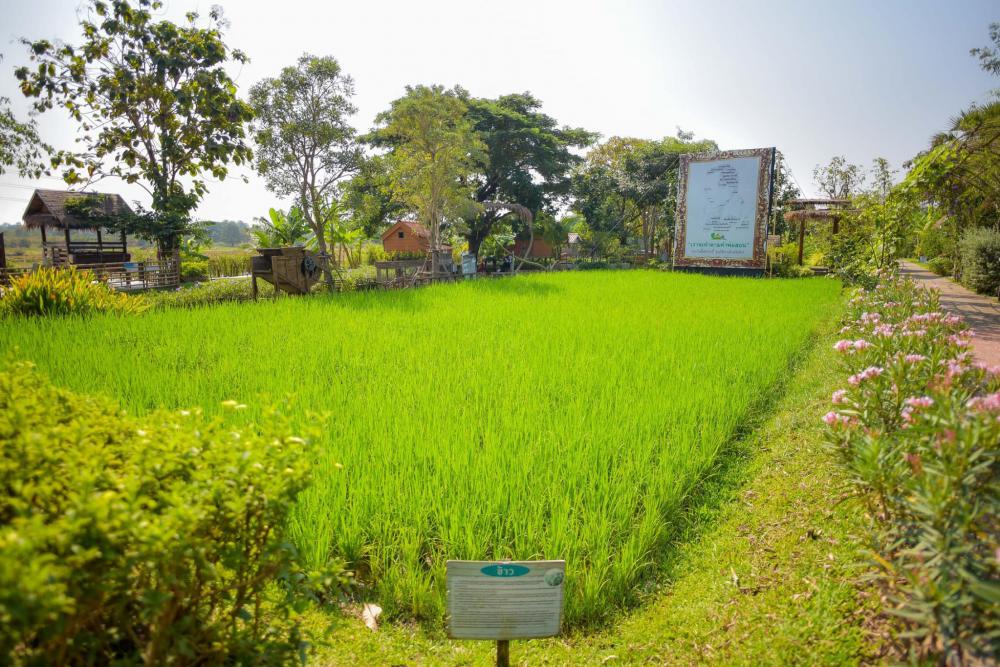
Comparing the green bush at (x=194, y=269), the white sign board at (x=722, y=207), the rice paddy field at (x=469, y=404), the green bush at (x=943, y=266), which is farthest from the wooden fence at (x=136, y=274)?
the green bush at (x=943, y=266)

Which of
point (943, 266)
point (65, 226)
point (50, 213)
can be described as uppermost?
point (50, 213)

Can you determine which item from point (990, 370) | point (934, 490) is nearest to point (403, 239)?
point (990, 370)

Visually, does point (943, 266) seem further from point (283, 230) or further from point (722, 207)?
point (283, 230)

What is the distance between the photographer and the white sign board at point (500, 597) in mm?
1666

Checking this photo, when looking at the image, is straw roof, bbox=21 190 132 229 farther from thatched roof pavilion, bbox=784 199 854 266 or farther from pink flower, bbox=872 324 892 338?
thatched roof pavilion, bbox=784 199 854 266

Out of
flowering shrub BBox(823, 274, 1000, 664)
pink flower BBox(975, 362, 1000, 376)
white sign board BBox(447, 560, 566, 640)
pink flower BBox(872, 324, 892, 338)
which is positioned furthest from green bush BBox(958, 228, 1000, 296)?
white sign board BBox(447, 560, 566, 640)

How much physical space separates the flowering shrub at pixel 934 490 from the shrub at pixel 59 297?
30.9ft

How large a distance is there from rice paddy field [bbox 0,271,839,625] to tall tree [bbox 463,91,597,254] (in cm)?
1804

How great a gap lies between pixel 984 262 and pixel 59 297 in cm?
1834

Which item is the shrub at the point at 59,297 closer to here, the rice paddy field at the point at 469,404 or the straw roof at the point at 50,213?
the rice paddy field at the point at 469,404

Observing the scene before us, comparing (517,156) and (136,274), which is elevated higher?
(517,156)

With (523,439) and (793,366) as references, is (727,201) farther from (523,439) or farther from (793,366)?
(523,439)

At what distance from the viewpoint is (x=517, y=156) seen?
995 inches

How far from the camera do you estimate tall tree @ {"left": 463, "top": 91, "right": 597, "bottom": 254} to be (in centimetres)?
2480
